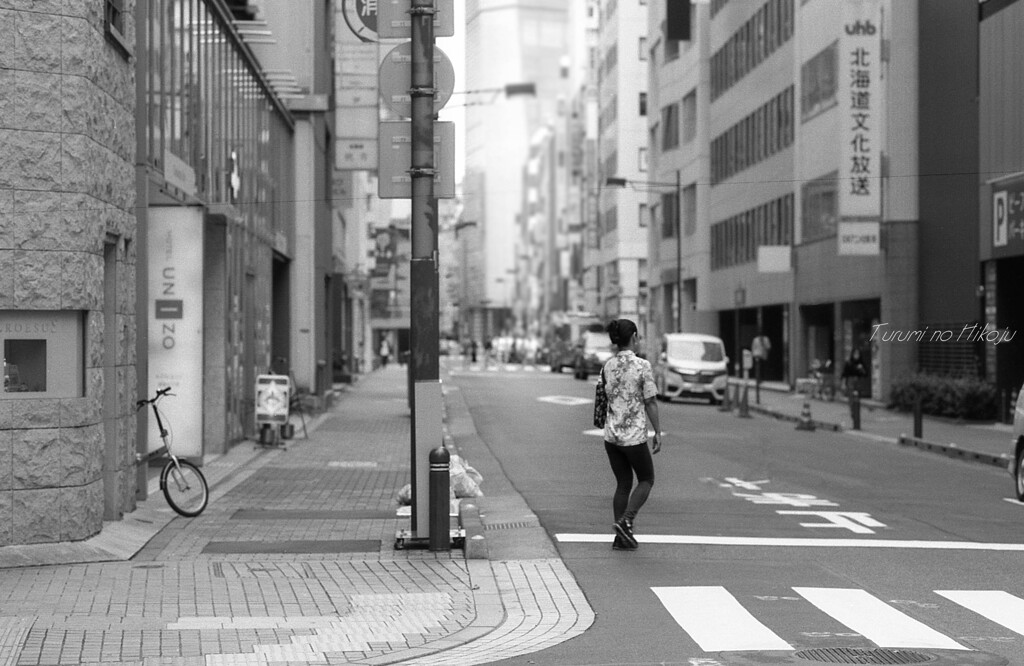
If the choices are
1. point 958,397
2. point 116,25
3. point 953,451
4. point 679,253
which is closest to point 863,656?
point 116,25

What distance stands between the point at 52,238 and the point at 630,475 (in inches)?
197

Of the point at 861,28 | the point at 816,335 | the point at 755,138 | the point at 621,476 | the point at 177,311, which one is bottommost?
the point at 621,476

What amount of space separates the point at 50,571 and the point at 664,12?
67511 mm

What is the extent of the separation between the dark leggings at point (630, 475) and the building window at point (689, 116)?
59.7m

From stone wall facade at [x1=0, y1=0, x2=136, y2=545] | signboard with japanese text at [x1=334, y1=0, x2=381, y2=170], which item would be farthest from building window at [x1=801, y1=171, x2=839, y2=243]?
stone wall facade at [x1=0, y1=0, x2=136, y2=545]

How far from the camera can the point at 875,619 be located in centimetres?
962

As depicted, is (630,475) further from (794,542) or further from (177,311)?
(177,311)

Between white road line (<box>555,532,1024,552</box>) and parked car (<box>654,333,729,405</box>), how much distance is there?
2950cm

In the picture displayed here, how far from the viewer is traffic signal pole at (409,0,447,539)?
41.5ft

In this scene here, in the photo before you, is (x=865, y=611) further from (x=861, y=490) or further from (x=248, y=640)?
(x=861, y=490)

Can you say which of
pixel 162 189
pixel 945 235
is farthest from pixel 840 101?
pixel 162 189

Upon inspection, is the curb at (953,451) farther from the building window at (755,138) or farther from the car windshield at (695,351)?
the building window at (755,138)

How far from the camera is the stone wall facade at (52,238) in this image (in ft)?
39.0

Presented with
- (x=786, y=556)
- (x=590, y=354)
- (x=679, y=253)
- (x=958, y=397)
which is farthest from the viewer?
(x=679, y=253)
